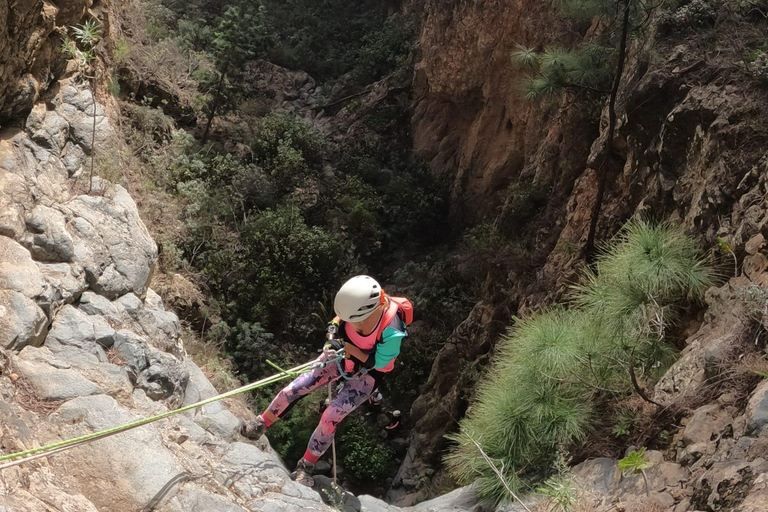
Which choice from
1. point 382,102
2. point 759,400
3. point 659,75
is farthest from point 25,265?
point 382,102

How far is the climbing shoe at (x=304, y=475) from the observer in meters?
4.72

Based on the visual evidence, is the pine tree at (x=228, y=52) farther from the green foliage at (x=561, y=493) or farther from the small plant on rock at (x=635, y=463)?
the small plant on rock at (x=635, y=463)

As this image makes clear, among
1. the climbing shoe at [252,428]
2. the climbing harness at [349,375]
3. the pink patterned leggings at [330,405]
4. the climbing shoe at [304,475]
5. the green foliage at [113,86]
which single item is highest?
the green foliage at [113,86]

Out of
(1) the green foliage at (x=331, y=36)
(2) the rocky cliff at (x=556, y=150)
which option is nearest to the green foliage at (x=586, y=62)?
(2) the rocky cliff at (x=556, y=150)

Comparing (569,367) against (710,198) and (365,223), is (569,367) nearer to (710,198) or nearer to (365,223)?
(710,198)

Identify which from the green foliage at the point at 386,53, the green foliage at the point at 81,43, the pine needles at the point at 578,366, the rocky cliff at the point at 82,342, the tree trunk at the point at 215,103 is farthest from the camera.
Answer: the green foliage at the point at 386,53

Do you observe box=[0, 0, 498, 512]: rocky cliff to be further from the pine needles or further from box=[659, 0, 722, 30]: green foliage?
box=[659, 0, 722, 30]: green foliage

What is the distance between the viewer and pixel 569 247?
7.49 metres

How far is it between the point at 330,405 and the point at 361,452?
362 centimetres

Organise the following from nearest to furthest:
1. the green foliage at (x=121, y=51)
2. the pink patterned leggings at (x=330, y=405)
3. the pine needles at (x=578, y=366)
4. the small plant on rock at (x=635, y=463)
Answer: the small plant on rock at (x=635, y=463) → the pine needles at (x=578, y=366) → the pink patterned leggings at (x=330, y=405) → the green foliage at (x=121, y=51)

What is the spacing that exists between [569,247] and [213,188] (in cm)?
553

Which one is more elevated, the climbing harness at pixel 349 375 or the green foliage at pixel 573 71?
the green foliage at pixel 573 71

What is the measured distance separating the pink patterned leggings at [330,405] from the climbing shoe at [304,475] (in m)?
0.04

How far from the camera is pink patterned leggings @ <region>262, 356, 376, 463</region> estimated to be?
483 centimetres
